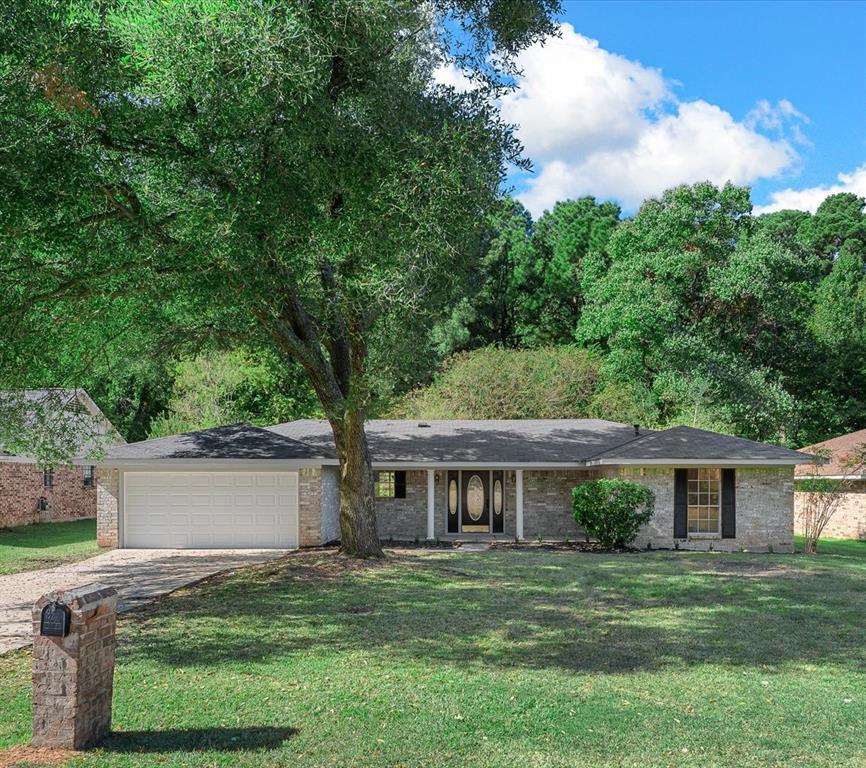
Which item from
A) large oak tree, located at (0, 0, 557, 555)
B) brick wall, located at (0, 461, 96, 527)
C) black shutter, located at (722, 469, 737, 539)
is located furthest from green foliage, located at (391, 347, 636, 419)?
large oak tree, located at (0, 0, 557, 555)

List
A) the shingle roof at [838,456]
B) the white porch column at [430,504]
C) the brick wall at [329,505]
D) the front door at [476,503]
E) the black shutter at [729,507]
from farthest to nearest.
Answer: the shingle roof at [838,456] < the front door at [476,503] < the white porch column at [430,504] < the brick wall at [329,505] < the black shutter at [729,507]

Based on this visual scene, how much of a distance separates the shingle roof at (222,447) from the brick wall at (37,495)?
24.5 ft

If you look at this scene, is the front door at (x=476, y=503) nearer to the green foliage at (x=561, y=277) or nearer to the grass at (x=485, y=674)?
the grass at (x=485, y=674)

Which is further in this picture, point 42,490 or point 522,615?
point 42,490

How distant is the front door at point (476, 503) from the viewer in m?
22.9

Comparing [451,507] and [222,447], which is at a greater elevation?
[222,447]

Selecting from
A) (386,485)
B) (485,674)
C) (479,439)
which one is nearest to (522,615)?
(485,674)

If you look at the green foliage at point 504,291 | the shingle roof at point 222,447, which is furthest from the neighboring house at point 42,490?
the green foliage at point 504,291

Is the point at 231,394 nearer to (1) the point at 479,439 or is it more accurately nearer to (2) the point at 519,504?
(1) the point at 479,439

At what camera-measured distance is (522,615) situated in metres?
11.3

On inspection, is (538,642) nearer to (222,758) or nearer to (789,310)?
(222,758)

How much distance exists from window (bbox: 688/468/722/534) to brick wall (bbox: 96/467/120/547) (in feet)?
45.0

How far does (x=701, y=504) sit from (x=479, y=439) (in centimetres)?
613

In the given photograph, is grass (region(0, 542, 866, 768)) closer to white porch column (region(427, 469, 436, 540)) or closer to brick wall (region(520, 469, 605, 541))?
white porch column (region(427, 469, 436, 540))
